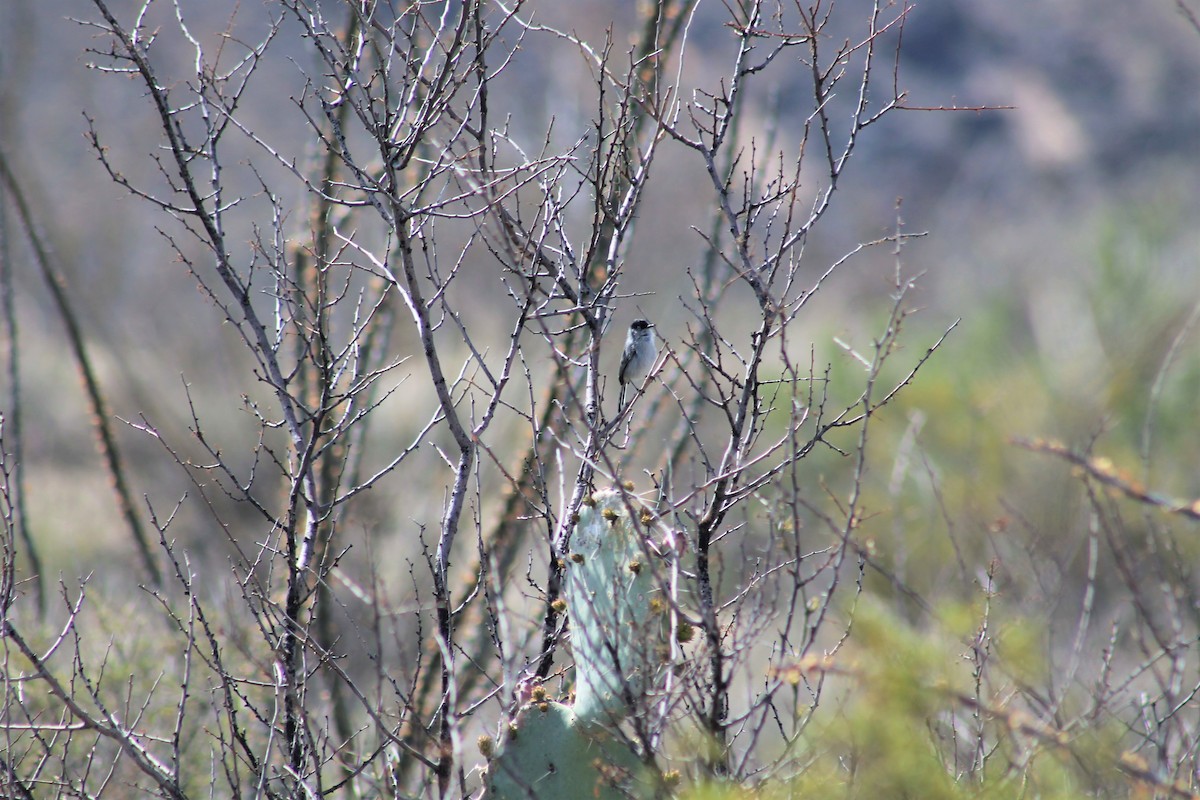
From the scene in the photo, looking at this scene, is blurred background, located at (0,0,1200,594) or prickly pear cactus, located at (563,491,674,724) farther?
blurred background, located at (0,0,1200,594)

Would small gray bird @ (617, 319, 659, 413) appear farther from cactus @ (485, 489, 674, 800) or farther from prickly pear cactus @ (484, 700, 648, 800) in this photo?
prickly pear cactus @ (484, 700, 648, 800)

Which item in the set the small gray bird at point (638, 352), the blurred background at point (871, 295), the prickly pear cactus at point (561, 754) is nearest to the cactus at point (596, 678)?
the prickly pear cactus at point (561, 754)

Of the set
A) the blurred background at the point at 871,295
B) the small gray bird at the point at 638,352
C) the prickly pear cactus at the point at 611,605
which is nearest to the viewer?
the prickly pear cactus at the point at 611,605

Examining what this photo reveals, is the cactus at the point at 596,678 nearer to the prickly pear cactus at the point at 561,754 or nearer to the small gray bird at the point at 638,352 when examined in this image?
the prickly pear cactus at the point at 561,754

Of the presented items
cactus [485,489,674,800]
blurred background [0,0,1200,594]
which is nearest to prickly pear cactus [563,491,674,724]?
cactus [485,489,674,800]

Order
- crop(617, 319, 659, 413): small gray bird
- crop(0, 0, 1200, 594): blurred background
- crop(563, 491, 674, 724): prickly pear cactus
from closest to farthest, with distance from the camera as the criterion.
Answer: crop(563, 491, 674, 724): prickly pear cactus < crop(617, 319, 659, 413): small gray bird < crop(0, 0, 1200, 594): blurred background

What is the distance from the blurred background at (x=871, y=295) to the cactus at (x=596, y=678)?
1.35 meters

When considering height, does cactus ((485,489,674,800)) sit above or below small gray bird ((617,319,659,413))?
below

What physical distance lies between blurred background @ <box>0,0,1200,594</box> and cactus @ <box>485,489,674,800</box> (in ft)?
4.43

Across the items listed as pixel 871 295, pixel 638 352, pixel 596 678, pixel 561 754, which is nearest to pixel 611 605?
pixel 596 678

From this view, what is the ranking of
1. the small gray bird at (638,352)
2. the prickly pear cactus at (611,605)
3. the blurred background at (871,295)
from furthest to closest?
1. the blurred background at (871,295)
2. the small gray bird at (638,352)
3. the prickly pear cactus at (611,605)

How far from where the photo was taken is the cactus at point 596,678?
12.2 ft

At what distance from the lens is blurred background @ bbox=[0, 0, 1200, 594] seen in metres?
13.4

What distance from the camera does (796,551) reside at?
324 centimetres
